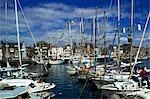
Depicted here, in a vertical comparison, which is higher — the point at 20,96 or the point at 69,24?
the point at 69,24

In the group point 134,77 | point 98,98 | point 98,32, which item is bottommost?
point 98,98

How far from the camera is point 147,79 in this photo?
96.3 feet

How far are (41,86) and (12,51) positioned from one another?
124272mm

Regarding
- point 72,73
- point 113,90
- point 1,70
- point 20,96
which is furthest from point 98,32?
point 20,96

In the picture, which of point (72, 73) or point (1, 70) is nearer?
point (1, 70)

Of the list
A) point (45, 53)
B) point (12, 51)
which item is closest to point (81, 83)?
point (12, 51)

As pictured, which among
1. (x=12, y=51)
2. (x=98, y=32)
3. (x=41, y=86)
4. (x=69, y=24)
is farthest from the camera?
(x=12, y=51)

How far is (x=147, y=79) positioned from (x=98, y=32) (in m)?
33.1

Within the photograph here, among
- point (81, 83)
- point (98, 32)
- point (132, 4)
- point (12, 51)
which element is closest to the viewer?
point (132, 4)

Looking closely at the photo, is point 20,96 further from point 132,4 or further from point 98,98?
point 132,4

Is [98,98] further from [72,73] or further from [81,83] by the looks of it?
[72,73]

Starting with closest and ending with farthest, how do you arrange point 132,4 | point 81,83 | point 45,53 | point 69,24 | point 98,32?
point 132,4 → point 81,83 → point 98,32 → point 69,24 → point 45,53

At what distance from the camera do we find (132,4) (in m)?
38.4

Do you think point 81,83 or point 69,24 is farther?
point 69,24
